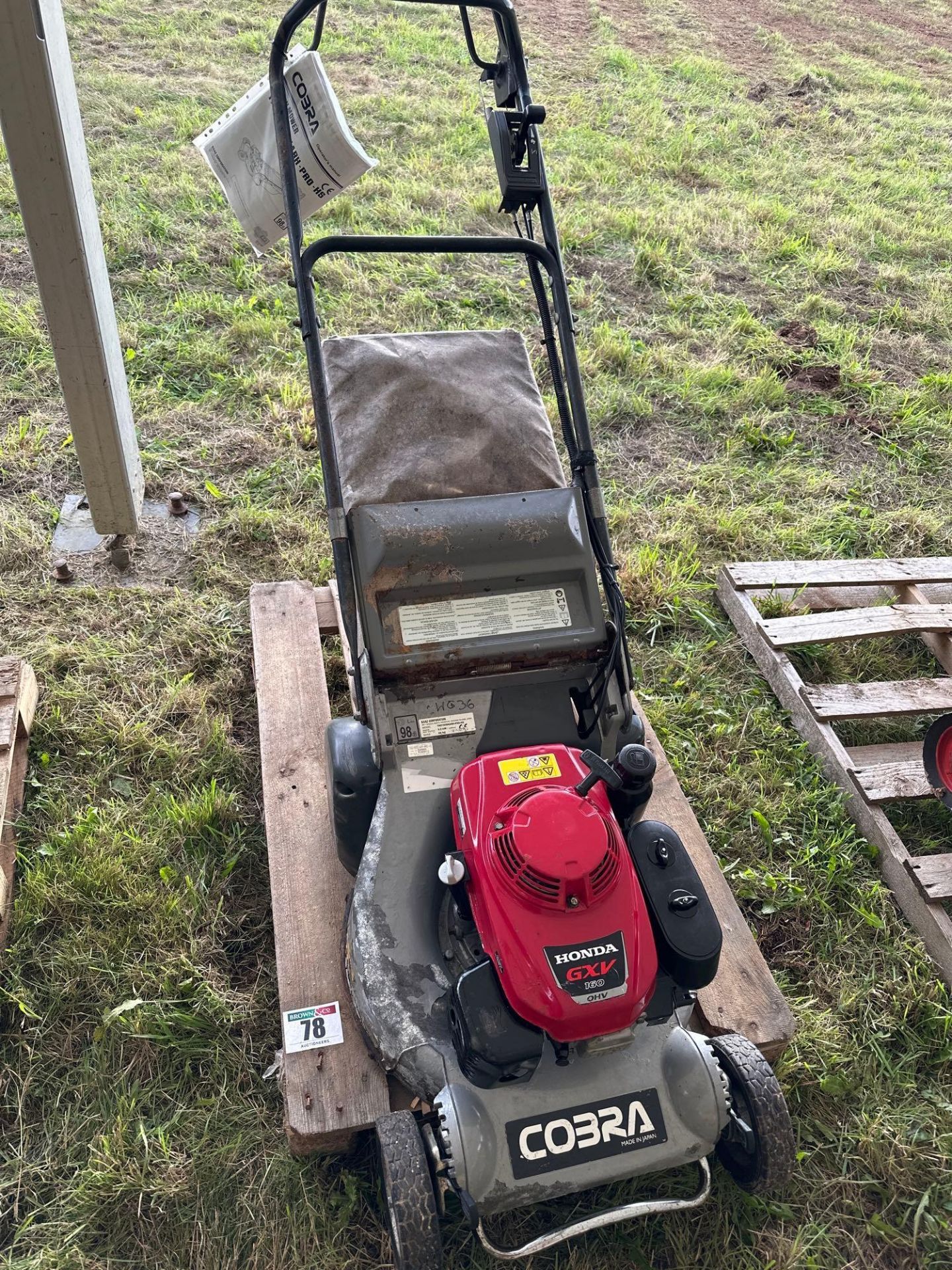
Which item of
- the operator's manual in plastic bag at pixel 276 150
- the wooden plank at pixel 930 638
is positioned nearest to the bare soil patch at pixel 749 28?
the wooden plank at pixel 930 638

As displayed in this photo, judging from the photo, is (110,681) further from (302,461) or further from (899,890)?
(899,890)

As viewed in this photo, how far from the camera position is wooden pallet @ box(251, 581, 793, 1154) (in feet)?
6.08

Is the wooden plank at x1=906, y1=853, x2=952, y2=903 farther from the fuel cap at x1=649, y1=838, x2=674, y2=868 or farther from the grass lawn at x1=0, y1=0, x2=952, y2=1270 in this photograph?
the fuel cap at x1=649, y1=838, x2=674, y2=868

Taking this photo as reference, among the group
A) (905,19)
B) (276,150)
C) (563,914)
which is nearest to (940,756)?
(563,914)

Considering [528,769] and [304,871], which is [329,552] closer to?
[304,871]

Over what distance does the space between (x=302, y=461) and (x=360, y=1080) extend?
8.05 ft

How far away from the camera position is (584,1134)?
1604 millimetres

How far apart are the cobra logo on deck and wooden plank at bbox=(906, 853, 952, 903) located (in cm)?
113

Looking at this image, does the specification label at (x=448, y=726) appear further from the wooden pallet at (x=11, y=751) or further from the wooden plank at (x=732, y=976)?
the wooden pallet at (x=11, y=751)

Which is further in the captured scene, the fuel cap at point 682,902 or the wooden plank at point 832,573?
the wooden plank at point 832,573

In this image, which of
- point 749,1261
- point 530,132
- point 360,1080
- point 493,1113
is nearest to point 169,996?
point 360,1080

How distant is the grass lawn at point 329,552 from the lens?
1.86m

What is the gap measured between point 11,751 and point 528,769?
141 cm

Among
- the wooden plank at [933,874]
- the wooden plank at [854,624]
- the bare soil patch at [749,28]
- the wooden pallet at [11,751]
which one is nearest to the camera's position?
the wooden pallet at [11,751]
